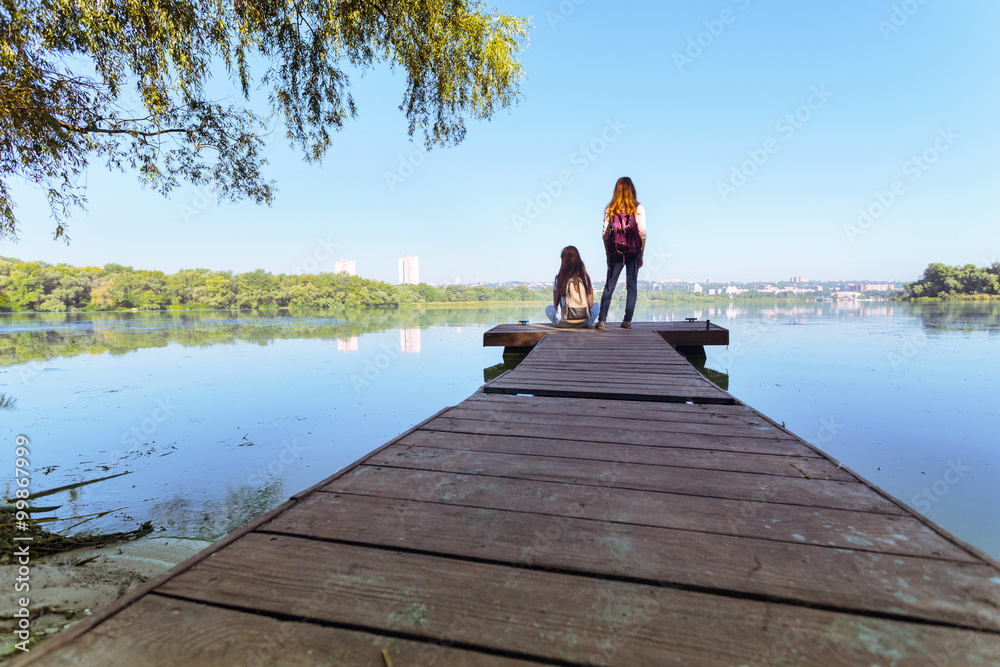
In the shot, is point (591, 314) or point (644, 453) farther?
point (591, 314)

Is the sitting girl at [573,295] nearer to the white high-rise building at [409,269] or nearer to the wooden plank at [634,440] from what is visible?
the wooden plank at [634,440]

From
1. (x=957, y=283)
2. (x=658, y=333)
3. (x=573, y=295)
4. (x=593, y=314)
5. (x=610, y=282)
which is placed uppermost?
(x=957, y=283)

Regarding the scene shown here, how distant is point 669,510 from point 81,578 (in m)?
2.36

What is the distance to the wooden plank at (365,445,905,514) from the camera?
1.13 metres

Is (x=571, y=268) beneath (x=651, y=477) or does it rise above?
above

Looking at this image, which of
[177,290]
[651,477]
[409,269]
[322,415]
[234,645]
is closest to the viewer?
[234,645]

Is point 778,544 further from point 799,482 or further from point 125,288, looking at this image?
point 125,288

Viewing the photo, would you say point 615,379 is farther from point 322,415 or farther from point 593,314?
point 593,314

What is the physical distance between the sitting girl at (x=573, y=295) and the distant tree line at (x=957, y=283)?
40152 mm

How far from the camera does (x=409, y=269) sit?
66875 millimetres

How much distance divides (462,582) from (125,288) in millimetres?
51085

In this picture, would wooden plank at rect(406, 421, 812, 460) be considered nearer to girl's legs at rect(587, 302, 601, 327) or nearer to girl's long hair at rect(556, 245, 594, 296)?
girl's long hair at rect(556, 245, 594, 296)

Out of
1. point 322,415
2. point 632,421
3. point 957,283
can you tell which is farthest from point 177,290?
point 957,283

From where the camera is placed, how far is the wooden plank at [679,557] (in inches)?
28.8
